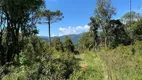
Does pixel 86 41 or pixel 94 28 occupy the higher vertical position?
pixel 94 28

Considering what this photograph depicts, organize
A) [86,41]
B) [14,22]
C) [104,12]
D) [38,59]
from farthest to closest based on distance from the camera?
1. [86,41]
2. [104,12]
3. [14,22]
4. [38,59]

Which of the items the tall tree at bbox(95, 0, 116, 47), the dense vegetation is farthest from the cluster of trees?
the dense vegetation

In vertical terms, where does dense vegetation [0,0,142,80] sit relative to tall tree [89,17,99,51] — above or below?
below

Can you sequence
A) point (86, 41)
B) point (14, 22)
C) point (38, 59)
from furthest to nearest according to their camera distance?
point (86, 41), point (14, 22), point (38, 59)

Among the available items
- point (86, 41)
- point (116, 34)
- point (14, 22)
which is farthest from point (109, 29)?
point (14, 22)

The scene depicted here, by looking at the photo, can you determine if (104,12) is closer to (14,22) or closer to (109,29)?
(109,29)

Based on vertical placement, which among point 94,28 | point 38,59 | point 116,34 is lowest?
point 38,59

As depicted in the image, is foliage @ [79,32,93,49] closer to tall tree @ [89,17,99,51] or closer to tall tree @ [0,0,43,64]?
tall tree @ [89,17,99,51]

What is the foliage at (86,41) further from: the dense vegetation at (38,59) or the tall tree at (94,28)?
the dense vegetation at (38,59)

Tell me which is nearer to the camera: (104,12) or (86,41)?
(104,12)

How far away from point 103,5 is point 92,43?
10004 mm

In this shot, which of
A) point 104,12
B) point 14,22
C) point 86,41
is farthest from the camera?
point 86,41

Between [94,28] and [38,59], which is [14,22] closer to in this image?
[38,59]

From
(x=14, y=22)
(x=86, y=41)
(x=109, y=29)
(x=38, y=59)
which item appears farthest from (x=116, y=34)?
(x=38, y=59)
